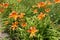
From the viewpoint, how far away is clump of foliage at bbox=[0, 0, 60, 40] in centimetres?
447

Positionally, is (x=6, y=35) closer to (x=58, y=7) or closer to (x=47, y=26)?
(x=47, y=26)

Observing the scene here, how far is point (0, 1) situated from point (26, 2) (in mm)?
1148

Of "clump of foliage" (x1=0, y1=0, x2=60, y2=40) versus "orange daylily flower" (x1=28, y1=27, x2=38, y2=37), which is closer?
"orange daylily flower" (x1=28, y1=27, x2=38, y2=37)

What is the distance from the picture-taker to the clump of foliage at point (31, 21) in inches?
176

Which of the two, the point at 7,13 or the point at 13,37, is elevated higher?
the point at 7,13

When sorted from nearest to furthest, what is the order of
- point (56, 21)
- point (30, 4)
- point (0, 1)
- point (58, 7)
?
point (56, 21) < point (58, 7) < point (30, 4) < point (0, 1)

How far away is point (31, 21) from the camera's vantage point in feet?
15.3

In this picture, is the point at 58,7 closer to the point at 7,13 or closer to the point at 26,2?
the point at 26,2

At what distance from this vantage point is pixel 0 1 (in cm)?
652

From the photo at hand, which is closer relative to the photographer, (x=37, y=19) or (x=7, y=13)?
(x=37, y=19)

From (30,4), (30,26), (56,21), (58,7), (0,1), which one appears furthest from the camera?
(0,1)

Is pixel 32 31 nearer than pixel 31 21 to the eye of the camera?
Yes

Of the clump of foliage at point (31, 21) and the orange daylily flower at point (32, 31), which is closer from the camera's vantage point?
the orange daylily flower at point (32, 31)

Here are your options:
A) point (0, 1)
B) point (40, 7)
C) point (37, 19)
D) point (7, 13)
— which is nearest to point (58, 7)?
point (40, 7)
